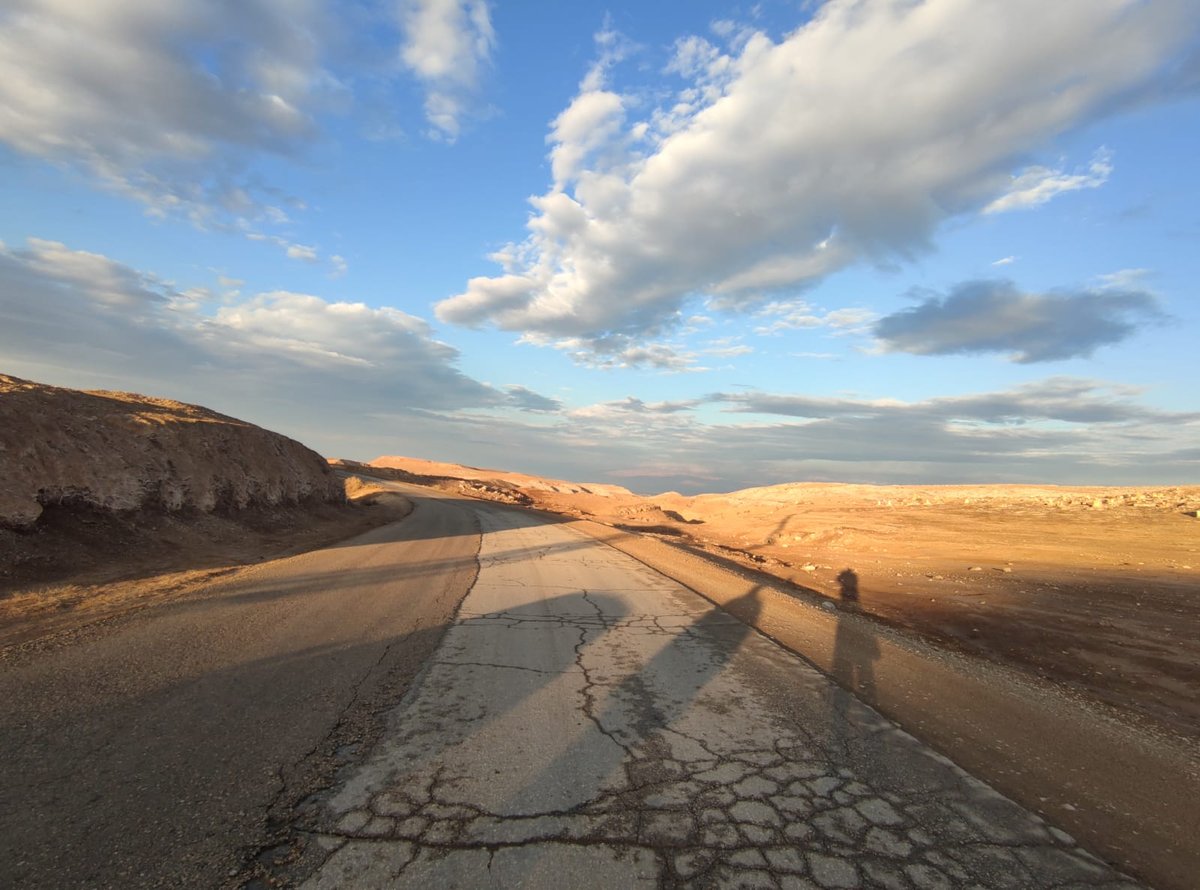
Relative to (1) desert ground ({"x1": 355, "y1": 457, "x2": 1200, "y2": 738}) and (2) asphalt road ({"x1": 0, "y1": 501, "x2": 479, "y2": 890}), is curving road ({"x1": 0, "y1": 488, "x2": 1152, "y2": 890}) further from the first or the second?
(1) desert ground ({"x1": 355, "y1": 457, "x2": 1200, "y2": 738})

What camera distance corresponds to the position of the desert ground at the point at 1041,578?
7859 mm

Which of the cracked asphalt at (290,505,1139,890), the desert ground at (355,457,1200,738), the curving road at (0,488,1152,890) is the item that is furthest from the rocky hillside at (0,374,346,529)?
the desert ground at (355,457,1200,738)

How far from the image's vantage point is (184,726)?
417cm

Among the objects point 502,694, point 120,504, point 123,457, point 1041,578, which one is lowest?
point 502,694

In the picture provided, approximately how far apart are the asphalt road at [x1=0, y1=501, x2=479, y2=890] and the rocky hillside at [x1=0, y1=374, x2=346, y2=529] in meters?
5.60

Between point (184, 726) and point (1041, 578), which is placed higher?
point (1041, 578)

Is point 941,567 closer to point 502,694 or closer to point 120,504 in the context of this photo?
point 502,694

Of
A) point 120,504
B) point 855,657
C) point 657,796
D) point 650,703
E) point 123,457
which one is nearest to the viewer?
point 657,796

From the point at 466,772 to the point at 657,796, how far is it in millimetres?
1230

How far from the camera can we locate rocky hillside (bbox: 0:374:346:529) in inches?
424

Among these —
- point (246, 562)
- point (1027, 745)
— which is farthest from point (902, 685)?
point (246, 562)

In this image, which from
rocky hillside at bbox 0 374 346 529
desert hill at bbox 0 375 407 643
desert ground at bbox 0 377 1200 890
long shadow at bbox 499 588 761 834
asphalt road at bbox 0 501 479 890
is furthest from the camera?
rocky hillside at bbox 0 374 346 529

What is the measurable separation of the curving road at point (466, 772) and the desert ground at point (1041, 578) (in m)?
4.25

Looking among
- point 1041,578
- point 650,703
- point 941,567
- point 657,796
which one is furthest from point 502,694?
point 941,567
